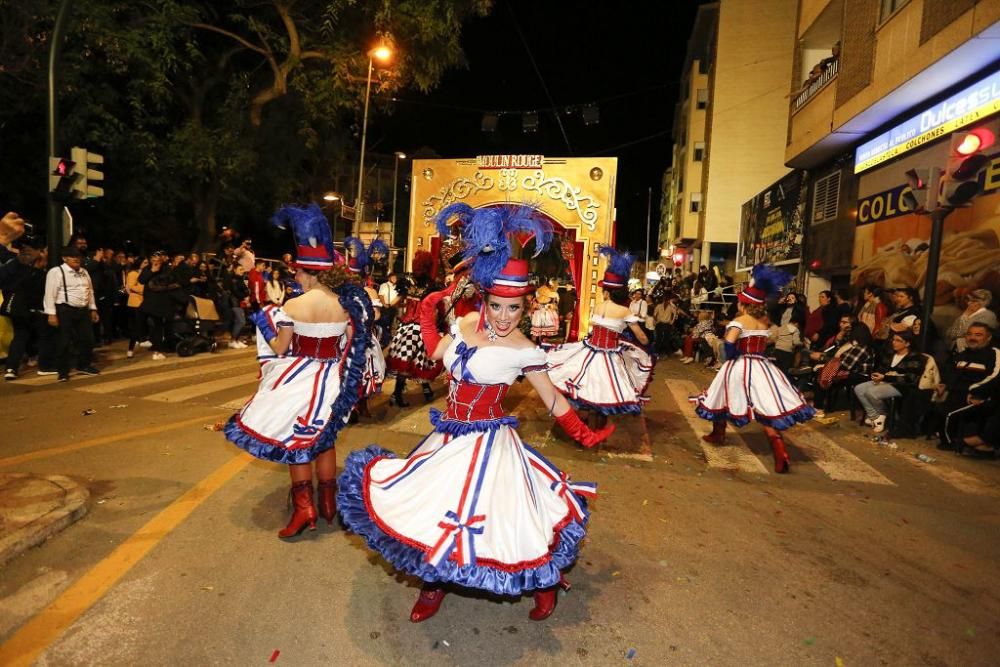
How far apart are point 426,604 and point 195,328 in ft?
34.4

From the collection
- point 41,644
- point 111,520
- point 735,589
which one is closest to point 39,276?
point 111,520

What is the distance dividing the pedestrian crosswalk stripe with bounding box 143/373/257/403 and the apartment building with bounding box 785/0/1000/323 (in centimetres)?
1014

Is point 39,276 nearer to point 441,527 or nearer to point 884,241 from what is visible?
point 441,527

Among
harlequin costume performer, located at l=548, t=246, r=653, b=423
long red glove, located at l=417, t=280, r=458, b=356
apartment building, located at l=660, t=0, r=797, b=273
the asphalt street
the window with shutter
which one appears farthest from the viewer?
apartment building, located at l=660, t=0, r=797, b=273

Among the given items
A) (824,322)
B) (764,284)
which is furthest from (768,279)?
(824,322)

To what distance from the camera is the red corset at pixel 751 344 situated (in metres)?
6.79

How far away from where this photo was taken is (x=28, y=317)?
30.7 ft

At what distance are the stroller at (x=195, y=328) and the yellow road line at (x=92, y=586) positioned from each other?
25.6ft

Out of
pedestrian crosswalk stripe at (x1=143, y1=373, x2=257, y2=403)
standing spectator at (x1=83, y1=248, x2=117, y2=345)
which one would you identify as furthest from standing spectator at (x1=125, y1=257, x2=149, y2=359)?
pedestrian crosswalk stripe at (x1=143, y1=373, x2=257, y2=403)

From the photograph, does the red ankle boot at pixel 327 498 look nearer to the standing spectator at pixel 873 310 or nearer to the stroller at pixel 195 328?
the stroller at pixel 195 328

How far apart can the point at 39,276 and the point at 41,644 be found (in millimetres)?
8666

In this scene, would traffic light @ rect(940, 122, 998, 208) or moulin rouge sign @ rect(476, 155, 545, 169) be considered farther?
moulin rouge sign @ rect(476, 155, 545, 169)

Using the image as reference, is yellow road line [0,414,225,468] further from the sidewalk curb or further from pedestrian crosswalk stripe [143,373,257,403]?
pedestrian crosswalk stripe [143,373,257,403]

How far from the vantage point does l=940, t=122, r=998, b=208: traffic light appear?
778 cm
